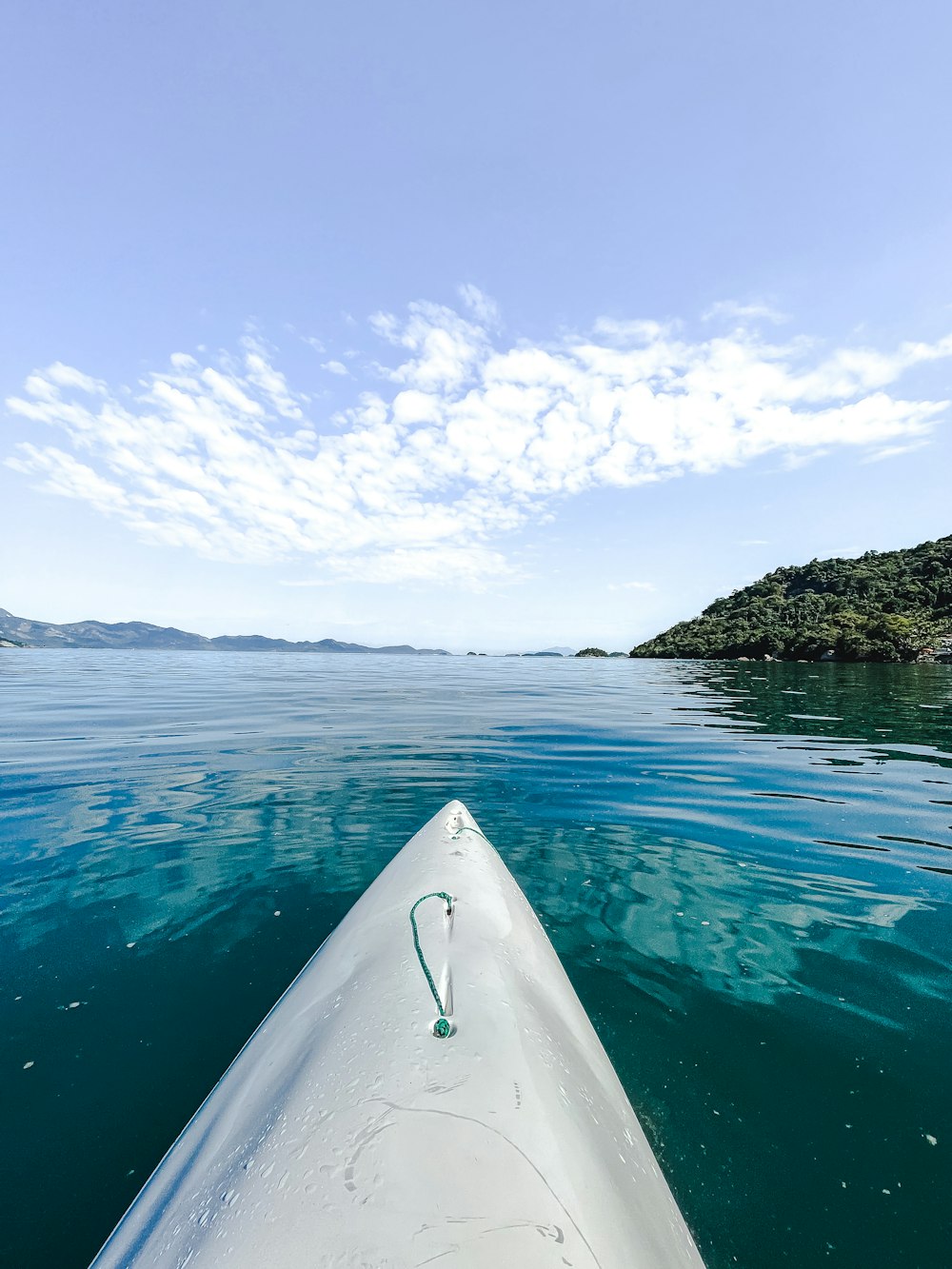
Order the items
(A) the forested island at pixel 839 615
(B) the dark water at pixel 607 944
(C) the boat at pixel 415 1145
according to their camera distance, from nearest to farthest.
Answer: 1. (C) the boat at pixel 415 1145
2. (B) the dark water at pixel 607 944
3. (A) the forested island at pixel 839 615

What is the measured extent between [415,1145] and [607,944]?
292 centimetres

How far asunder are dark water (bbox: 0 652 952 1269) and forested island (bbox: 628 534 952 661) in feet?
225

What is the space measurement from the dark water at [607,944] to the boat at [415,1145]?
0.62 m

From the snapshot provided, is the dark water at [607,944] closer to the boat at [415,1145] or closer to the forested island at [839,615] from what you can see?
the boat at [415,1145]

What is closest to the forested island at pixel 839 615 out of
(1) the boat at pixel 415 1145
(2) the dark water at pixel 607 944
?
(2) the dark water at pixel 607 944

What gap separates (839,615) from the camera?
79938 millimetres

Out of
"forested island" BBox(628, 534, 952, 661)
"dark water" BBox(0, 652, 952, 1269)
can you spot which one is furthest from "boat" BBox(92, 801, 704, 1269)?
"forested island" BBox(628, 534, 952, 661)

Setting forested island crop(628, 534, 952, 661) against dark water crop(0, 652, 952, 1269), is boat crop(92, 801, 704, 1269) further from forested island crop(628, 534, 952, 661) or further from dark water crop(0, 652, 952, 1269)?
forested island crop(628, 534, 952, 661)

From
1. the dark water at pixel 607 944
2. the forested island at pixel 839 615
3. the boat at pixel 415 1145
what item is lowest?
the dark water at pixel 607 944

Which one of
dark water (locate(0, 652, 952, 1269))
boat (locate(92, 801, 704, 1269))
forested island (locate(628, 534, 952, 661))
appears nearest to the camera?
boat (locate(92, 801, 704, 1269))

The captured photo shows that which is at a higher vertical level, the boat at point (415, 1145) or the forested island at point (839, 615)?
the forested island at point (839, 615)

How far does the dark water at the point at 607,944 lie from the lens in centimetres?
239

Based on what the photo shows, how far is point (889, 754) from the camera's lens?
10469 mm

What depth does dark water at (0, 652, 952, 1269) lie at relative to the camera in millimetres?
2393
